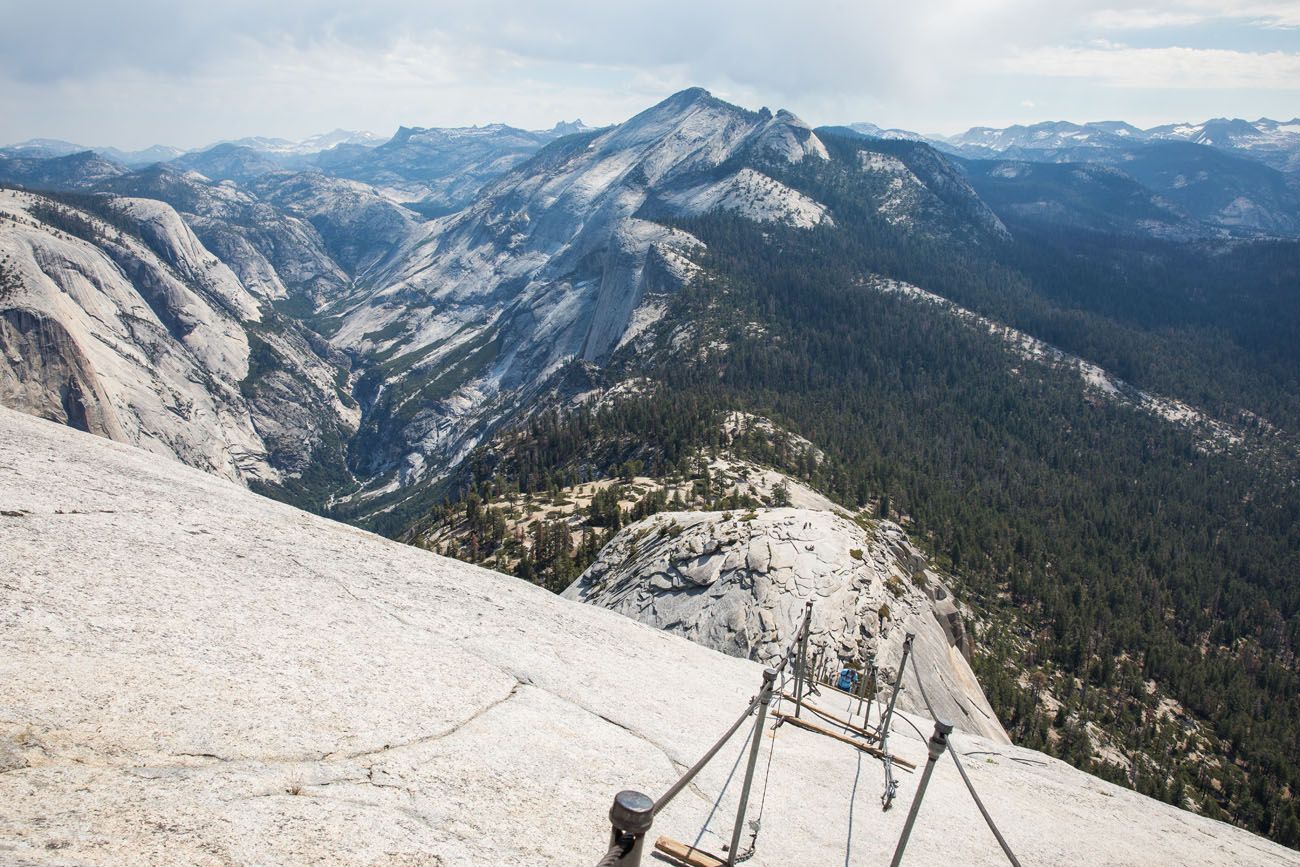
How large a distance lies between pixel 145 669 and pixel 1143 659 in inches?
5110

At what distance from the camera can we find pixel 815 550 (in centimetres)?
4975

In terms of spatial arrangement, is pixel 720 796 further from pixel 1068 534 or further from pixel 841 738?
pixel 1068 534

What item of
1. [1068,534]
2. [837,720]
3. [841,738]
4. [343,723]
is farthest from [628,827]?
[1068,534]

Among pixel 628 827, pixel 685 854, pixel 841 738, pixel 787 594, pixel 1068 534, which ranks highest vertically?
pixel 1068 534

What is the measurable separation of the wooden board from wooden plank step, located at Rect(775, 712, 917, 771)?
7.41 metres

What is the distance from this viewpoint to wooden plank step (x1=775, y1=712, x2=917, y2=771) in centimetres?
1744

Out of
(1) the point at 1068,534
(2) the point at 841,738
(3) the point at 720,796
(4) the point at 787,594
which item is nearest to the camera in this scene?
(3) the point at 720,796

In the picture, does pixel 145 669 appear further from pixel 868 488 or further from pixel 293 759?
pixel 868 488

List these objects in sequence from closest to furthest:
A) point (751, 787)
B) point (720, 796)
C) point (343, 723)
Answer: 1. point (343, 723)
2. point (720, 796)
3. point (751, 787)

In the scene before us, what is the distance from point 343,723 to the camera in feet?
39.8

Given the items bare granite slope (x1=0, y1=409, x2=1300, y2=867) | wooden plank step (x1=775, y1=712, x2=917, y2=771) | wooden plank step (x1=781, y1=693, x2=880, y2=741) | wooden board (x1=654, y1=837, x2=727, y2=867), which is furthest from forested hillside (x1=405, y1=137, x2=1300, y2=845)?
wooden board (x1=654, y1=837, x2=727, y2=867)

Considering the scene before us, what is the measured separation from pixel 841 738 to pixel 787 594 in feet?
Answer: 89.3

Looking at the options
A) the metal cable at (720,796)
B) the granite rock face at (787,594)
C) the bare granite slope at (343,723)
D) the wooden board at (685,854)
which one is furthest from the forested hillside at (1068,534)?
the wooden board at (685,854)

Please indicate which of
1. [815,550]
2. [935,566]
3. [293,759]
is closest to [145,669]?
[293,759]
